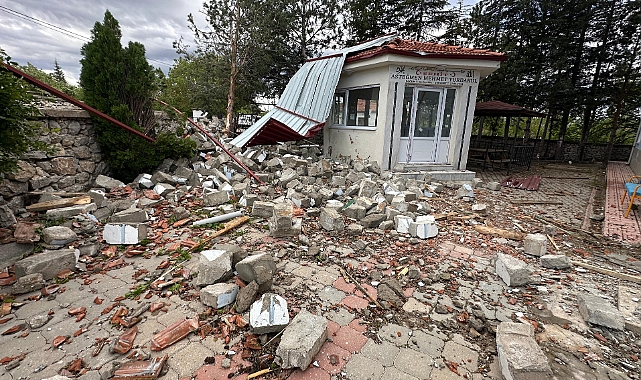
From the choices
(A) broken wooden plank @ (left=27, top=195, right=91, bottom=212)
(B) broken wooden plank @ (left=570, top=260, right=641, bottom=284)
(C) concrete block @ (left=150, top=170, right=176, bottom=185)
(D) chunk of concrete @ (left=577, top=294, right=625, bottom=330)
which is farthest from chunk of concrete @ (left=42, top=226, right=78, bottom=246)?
(B) broken wooden plank @ (left=570, top=260, right=641, bottom=284)

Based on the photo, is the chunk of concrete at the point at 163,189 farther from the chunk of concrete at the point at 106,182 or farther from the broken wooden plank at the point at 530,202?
the broken wooden plank at the point at 530,202

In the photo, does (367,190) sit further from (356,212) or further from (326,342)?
(326,342)

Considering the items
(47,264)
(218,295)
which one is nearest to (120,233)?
(47,264)

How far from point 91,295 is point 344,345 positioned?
2.12 metres

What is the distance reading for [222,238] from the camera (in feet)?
11.5

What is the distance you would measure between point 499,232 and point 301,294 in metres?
3.16

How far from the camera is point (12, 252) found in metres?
2.79

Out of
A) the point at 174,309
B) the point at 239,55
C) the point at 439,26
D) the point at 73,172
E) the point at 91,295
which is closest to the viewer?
the point at 174,309

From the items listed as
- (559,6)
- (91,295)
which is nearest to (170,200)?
(91,295)

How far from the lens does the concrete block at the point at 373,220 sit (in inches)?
158

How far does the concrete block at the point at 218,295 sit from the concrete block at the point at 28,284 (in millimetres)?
1435

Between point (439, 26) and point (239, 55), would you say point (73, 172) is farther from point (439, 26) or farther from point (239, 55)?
point (439, 26)

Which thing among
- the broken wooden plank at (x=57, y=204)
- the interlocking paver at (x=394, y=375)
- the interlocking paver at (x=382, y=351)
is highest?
the broken wooden plank at (x=57, y=204)

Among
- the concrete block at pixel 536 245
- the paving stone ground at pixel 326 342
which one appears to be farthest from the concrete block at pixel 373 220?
the concrete block at pixel 536 245
